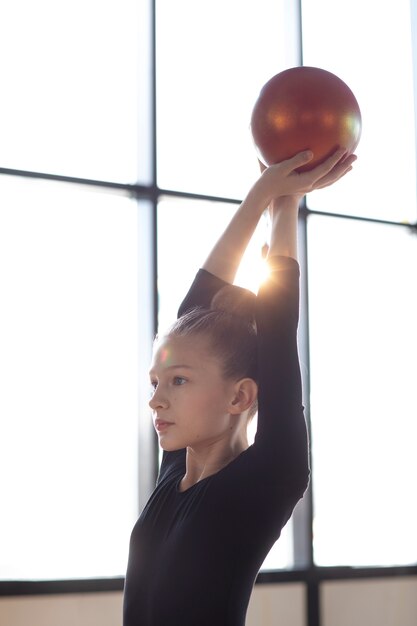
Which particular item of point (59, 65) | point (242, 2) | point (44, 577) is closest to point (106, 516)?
point (44, 577)

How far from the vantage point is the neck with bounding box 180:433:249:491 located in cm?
119

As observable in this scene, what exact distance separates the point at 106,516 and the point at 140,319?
57 cm

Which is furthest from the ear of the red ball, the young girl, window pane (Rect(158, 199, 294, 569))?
window pane (Rect(158, 199, 294, 569))

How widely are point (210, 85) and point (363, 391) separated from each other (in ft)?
3.78

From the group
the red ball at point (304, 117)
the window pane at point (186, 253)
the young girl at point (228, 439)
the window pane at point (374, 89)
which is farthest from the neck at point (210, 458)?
the window pane at point (374, 89)

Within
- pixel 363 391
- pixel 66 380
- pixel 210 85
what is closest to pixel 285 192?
pixel 66 380

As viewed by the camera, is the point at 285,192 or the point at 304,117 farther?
the point at 304,117

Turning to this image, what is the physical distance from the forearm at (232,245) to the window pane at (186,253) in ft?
3.97

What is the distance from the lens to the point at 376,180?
10.5 ft

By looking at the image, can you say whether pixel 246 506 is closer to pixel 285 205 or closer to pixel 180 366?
pixel 180 366

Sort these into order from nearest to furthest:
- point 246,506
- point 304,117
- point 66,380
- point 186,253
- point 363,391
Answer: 1. point 246,506
2. point 304,117
3. point 66,380
4. point 186,253
5. point 363,391

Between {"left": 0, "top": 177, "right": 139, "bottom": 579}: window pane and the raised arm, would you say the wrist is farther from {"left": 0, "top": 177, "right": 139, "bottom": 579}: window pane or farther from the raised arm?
{"left": 0, "top": 177, "right": 139, "bottom": 579}: window pane

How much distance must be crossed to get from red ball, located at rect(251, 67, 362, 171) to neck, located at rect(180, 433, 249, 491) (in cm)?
41

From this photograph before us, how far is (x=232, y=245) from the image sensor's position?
1.39 meters
